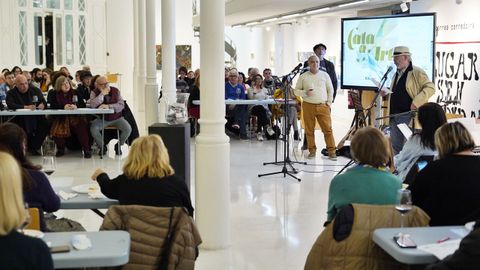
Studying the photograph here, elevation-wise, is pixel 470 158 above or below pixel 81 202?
above

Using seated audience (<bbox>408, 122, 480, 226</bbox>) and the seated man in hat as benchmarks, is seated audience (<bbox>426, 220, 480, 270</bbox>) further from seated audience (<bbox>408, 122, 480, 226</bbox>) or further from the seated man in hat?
the seated man in hat

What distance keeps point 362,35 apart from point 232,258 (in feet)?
22.0

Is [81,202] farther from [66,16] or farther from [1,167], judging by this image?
[66,16]

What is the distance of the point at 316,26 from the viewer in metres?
19.4

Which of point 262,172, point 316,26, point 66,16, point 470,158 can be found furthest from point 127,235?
point 66,16

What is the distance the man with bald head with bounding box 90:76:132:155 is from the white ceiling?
525 cm

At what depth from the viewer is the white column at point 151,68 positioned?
1334cm

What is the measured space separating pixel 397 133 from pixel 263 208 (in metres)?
1.91

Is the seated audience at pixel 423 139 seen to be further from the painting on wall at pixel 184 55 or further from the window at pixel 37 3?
the painting on wall at pixel 184 55

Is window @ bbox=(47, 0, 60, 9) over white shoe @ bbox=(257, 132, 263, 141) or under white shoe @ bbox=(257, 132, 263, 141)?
over

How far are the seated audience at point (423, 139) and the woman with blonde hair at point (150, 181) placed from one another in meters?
2.23

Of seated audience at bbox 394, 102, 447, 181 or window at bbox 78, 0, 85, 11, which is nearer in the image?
seated audience at bbox 394, 102, 447, 181

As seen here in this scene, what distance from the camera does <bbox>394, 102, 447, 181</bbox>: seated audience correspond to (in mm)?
5375

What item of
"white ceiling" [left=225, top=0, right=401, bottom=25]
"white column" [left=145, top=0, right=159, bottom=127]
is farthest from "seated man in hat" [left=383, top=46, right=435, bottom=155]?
"white column" [left=145, top=0, right=159, bottom=127]
